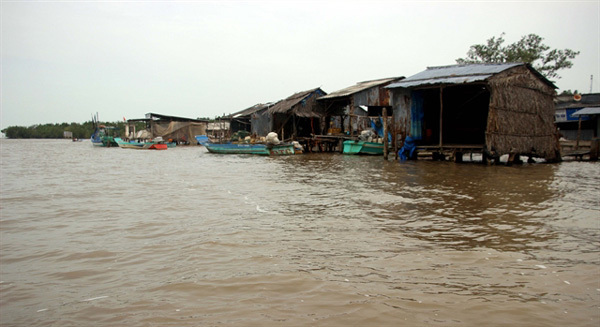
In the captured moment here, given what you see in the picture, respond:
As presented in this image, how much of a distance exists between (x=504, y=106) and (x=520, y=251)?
1162cm

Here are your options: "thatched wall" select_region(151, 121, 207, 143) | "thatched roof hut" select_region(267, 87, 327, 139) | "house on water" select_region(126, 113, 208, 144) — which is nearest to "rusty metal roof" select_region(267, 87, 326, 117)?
"thatched roof hut" select_region(267, 87, 327, 139)

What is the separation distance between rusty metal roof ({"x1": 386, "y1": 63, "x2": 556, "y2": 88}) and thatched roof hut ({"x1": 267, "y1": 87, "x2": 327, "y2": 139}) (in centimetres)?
1021

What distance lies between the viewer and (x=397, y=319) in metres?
2.53

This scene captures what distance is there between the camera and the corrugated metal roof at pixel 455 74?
13680 millimetres

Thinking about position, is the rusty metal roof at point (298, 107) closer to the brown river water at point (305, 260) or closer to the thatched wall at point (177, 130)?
the thatched wall at point (177, 130)

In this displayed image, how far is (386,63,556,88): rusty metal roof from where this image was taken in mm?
13665

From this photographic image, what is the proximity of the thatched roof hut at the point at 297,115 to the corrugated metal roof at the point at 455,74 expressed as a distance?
33.4 feet

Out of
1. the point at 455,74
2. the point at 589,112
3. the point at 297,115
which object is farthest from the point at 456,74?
the point at 297,115

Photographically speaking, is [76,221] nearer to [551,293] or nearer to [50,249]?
[50,249]

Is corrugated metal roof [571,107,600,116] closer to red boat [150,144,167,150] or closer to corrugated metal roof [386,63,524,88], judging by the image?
corrugated metal roof [386,63,524,88]

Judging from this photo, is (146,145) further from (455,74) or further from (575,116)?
(575,116)

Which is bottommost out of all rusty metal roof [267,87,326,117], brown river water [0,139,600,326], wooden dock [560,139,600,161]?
brown river water [0,139,600,326]

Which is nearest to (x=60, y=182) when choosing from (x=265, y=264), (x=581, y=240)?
(x=265, y=264)

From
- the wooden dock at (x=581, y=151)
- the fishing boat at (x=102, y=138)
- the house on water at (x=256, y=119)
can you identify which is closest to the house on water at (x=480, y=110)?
the wooden dock at (x=581, y=151)
